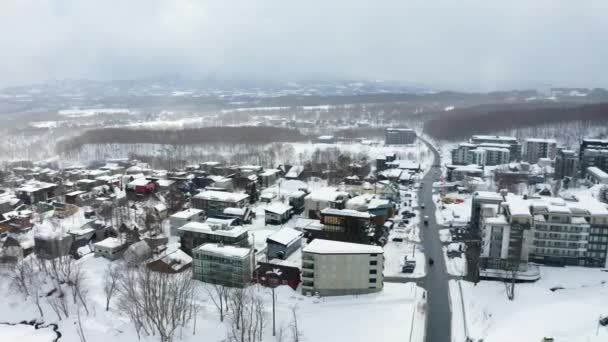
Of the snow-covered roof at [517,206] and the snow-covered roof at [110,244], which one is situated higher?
the snow-covered roof at [517,206]

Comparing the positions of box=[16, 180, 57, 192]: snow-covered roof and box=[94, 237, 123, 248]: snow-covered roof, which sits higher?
box=[16, 180, 57, 192]: snow-covered roof

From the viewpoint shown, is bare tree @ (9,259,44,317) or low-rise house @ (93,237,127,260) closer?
bare tree @ (9,259,44,317)

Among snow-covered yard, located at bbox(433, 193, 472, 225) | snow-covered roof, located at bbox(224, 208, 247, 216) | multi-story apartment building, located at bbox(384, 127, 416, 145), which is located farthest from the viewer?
multi-story apartment building, located at bbox(384, 127, 416, 145)

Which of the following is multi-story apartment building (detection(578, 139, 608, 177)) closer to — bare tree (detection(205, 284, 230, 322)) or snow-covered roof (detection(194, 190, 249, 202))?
snow-covered roof (detection(194, 190, 249, 202))

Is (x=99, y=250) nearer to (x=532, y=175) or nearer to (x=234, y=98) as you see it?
(x=532, y=175)

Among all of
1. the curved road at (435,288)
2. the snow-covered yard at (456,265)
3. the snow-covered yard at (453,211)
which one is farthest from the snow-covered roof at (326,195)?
the snow-covered yard at (456,265)

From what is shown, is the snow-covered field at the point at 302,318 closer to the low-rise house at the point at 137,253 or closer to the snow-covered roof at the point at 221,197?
the low-rise house at the point at 137,253

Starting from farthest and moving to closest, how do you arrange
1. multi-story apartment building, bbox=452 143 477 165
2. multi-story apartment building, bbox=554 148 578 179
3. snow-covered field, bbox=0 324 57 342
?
multi-story apartment building, bbox=452 143 477 165, multi-story apartment building, bbox=554 148 578 179, snow-covered field, bbox=0 324 57 342

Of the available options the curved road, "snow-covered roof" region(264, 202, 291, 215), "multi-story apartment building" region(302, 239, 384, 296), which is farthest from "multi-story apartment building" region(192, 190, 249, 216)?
the curved road
